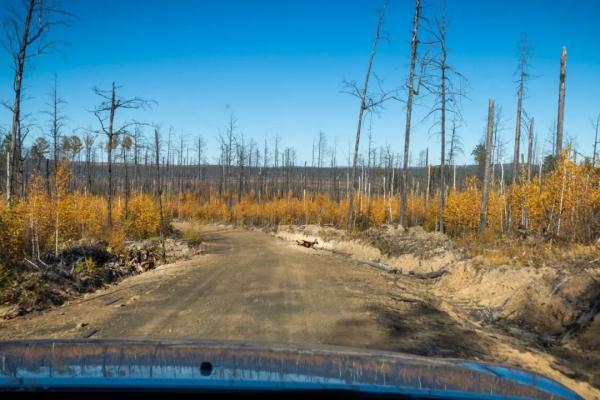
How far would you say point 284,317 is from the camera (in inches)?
339

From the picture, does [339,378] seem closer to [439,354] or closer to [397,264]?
[439,354]

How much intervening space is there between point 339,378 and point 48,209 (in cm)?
1797

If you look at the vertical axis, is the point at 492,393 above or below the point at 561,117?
below

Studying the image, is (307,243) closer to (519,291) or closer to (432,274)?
(432,274)

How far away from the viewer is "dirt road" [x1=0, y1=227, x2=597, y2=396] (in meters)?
7.18

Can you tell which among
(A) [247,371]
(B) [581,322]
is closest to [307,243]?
(B) [581,322]

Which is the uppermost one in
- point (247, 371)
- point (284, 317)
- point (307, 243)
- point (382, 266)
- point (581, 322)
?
point (247, 371)

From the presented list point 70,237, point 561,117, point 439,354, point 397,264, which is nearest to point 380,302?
point 439,354

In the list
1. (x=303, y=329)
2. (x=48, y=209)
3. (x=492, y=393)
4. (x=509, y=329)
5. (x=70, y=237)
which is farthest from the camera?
(x=70, y=237)

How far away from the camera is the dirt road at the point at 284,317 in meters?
7.18

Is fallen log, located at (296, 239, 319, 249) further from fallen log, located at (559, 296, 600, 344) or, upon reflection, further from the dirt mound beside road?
fallen log, located at (559, 296, 600, 344)

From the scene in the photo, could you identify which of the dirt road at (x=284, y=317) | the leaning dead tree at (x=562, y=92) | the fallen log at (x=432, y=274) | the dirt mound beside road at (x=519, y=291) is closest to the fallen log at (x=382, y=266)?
the dirt mound beside road at (x=519, y=291)

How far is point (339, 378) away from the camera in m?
2.18

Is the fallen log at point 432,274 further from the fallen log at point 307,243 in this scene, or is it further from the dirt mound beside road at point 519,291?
the fallen log at point 307,243
